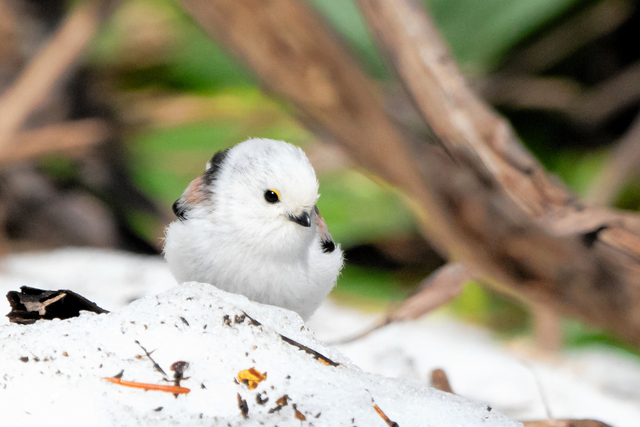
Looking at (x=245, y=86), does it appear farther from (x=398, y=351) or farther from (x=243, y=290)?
(x=243, y=290)

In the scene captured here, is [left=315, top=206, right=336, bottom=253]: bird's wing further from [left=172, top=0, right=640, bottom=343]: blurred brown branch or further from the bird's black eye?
[left=172, top=0, right=640, bottom=343]: blurred brown branch

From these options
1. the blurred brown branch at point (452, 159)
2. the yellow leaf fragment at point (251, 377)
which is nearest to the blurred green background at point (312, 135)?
the blurred brown branch at point (452, 159)

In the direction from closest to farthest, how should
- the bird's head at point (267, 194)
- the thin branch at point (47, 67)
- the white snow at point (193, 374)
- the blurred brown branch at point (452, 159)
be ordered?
the white snow at point (193, 374) < the bird's head at point (267, 194) < the blurred brown branch at point (452, 159) < the thin branch at point (47, 67)

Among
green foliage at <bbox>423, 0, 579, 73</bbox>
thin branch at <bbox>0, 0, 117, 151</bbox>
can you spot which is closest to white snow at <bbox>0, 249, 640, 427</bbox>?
thin branch at <bbox>0, 0, 117, 151</bbox>

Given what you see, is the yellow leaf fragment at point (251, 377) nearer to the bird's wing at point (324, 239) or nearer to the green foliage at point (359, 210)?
the bird's wing at point (324, 239)

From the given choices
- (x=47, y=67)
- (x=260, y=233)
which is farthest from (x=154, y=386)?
(x=47, y=67)

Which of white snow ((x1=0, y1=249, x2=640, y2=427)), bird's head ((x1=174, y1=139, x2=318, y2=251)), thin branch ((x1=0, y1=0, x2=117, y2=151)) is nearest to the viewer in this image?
white snow ((x1=0, y1=249, x2=640, y2=427))

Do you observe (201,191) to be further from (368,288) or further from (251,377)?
(368,288)
